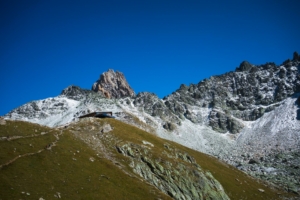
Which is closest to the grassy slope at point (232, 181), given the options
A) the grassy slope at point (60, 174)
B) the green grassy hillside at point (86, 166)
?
the green grassy hillside at point (86, 166)

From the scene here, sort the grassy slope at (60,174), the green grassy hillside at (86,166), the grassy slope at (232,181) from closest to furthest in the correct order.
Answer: the grassy slope at (60,174)
the green grassy hillside at (86,166)
the grassy slope at (232,181)

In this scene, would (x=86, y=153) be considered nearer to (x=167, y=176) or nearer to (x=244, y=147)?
(x=167, y=176)

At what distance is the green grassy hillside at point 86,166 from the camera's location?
3325 centimetres

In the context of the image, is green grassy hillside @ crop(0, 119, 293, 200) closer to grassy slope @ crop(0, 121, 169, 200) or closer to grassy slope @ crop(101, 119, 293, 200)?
grassy slope @ crop(0, 121, 169, 200)

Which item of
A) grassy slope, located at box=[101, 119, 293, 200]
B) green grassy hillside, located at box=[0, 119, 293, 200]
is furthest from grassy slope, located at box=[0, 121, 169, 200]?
grassy slope, located at box=[101, 119, 293, 200]

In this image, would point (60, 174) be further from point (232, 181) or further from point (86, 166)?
point (232, 181)

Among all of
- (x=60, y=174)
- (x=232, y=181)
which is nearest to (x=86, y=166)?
(x=60, y=174)

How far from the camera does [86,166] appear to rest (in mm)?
43594

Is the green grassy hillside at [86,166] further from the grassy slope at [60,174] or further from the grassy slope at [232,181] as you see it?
the grassy slope at [232,181]

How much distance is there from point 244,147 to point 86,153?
155 m

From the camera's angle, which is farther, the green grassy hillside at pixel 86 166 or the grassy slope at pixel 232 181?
the grassy slope at pixel 232 181

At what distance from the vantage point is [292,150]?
14525 cm

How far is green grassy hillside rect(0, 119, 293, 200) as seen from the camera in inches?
1309

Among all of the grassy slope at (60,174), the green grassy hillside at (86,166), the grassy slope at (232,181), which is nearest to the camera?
the grassy slope at (60,174)
